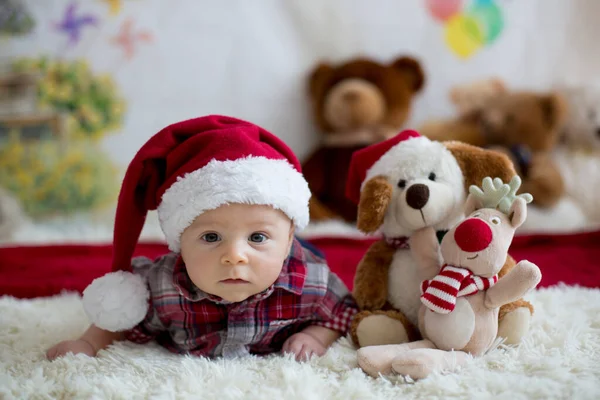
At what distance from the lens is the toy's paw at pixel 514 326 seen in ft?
2.69

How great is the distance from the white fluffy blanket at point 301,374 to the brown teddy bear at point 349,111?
1047 mm

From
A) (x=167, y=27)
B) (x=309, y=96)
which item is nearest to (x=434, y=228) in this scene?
(x=309, y=96)

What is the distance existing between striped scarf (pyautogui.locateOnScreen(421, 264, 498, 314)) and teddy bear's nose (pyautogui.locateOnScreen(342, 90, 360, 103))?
116 centimetres

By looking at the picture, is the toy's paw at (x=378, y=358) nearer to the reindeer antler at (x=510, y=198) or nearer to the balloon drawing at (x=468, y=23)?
the reindeer antler at (x=510, y=198)

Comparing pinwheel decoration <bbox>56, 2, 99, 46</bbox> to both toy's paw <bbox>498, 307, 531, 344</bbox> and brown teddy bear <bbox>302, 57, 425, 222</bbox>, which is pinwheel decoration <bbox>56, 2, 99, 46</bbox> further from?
toy's paw <bbox>498, 307, 531, 344</bbox>

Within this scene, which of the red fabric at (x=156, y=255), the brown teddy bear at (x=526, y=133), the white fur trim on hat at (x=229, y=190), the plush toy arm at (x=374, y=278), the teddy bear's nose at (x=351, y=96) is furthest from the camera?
the teddy bear's nose at (x=351, y=96)

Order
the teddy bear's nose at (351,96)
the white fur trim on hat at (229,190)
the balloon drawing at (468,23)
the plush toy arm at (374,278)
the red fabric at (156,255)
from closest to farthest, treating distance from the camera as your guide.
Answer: the white fur trim on hat at (229,190) < the plush toy arm at (374,278) < the red fabric at (156,255) < the teddy bear's nose at (351,96) < the balloon drawing at (468,23)

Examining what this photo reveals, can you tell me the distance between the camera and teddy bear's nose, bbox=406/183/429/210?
0.85 m

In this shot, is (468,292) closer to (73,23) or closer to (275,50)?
(275,50)

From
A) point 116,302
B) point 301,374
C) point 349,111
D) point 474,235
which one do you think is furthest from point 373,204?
point 349,111

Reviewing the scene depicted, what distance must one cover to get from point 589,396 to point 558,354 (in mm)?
118

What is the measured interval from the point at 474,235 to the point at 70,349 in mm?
606

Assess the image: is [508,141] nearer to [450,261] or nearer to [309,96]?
[309,96]

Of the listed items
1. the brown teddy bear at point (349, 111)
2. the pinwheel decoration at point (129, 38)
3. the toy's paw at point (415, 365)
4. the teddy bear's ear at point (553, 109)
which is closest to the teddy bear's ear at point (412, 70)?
the brown teddy bear at point (349, 111)
